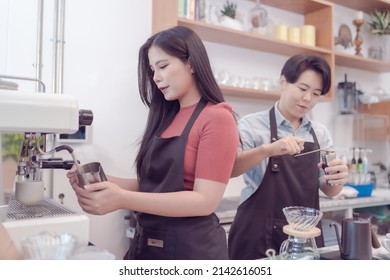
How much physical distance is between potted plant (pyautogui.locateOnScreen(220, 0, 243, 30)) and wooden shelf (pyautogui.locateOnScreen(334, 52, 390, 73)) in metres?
0.81

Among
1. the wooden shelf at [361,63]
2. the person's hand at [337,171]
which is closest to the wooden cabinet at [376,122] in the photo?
the wooden shelf at [361,63]

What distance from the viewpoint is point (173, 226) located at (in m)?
0.98

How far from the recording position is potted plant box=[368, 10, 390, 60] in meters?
2.97

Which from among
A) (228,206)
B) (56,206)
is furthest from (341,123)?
(56,206)

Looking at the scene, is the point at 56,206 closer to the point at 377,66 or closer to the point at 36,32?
the point at 36,32

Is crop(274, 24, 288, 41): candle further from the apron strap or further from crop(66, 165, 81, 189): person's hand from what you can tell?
crop(66, 165, 81, 189): person's hand

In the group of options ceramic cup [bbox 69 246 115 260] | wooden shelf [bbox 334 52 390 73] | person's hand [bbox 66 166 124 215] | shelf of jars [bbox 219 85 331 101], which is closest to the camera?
ceramic cup [bbox 69 246 115 260]

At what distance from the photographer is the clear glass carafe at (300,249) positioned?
0.89m

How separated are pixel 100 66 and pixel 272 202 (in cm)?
121

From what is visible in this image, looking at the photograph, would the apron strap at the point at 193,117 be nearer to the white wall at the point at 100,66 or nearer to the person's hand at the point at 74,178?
→ the person's hand at the point at 74,178

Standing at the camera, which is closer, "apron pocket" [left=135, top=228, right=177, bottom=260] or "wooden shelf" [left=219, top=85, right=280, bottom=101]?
"apron pocket" [left=135, top=228, right=177, bottom=260]

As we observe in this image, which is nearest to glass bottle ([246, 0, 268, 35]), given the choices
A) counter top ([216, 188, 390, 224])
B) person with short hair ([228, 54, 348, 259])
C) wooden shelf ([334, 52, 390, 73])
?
wooden shelf ([334, 52, 390, 73])
